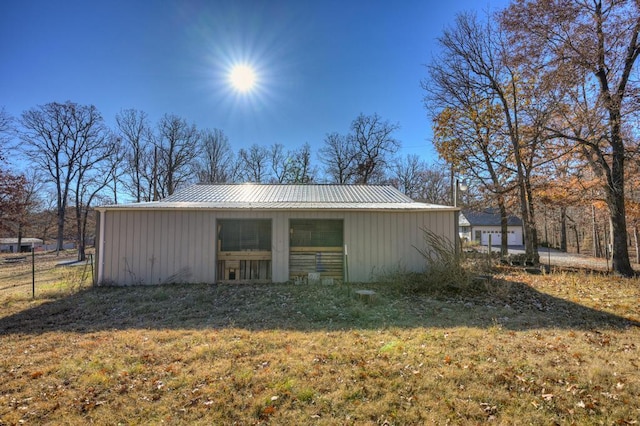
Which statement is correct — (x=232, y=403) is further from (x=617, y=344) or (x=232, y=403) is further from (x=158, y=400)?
(x=617, y=344)

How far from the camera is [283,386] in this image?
3162 millimetres

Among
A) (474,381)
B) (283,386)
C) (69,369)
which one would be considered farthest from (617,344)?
(69,369)

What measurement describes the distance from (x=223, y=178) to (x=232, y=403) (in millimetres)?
29301

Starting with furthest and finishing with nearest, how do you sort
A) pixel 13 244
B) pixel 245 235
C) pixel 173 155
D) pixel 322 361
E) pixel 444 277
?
pixel 13 244
pixel 173 155
pixel 245 235
pixel 444 277
pixel 322 361

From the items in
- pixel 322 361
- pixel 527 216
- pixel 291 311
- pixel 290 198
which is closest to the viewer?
pixel 322 361

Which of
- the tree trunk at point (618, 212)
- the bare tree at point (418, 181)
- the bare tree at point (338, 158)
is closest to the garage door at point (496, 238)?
the bare tree at point (418, 181)

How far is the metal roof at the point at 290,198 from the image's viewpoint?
29.5 feet

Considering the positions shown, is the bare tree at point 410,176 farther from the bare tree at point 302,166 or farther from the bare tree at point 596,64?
the bare tree at point 596,64

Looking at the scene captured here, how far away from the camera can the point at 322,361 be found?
148 inches

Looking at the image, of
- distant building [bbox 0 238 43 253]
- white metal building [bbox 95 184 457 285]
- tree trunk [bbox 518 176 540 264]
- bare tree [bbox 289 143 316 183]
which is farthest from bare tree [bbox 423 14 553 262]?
distant building [bbox 0 238 43 253]

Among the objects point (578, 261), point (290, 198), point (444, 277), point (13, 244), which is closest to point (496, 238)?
point (578, 261)

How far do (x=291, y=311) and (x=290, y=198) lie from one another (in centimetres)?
547

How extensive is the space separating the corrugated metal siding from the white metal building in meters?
0.02

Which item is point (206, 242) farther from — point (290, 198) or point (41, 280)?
point (41, 280)
